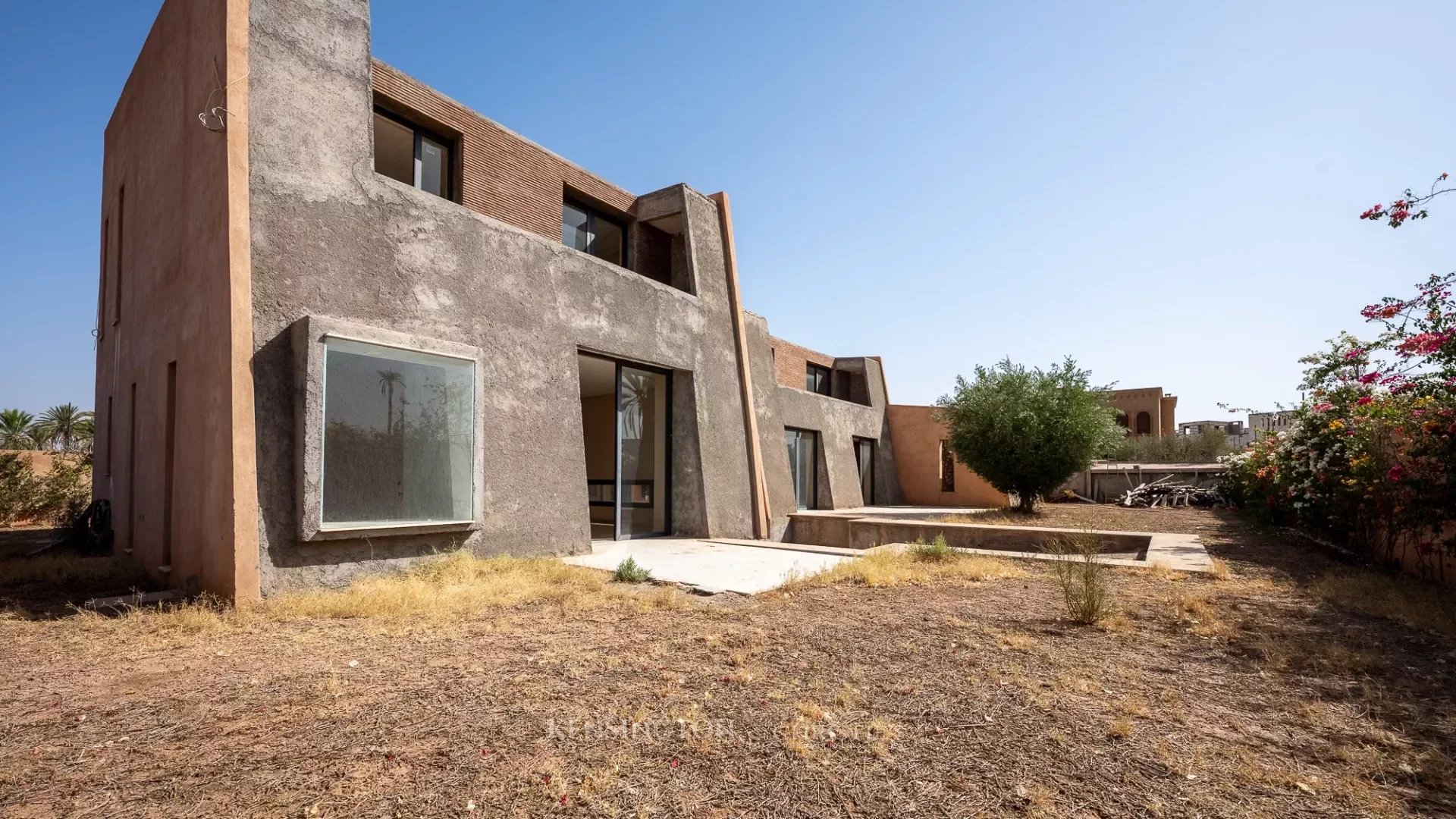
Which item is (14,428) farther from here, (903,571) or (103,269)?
(903,571)

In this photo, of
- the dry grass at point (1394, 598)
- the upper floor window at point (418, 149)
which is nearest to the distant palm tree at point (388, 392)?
the upper floor window at point (418, 149)

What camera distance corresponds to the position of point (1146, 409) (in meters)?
35.8

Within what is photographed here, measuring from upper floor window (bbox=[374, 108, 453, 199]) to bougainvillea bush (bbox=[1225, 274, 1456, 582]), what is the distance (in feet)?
36.3

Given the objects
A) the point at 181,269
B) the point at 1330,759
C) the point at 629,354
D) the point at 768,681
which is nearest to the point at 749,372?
the point at 629,354

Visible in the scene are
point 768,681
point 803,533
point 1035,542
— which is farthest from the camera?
point 803,533

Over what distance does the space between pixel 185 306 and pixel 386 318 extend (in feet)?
7.14

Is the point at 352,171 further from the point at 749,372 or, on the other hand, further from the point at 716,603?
the point at 749,372

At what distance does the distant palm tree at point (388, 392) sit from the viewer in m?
7.47

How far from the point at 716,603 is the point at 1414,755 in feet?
15.1

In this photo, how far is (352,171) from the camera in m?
7.73

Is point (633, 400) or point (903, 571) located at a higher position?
point (633, 400)

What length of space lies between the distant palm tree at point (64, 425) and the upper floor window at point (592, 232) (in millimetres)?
32059

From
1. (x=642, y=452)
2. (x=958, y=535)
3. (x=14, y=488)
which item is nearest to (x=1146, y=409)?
(x=958, y=535)

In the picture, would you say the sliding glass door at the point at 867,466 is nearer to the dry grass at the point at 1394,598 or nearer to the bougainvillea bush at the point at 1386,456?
the bougainvillea bush at the point at 1386,456
